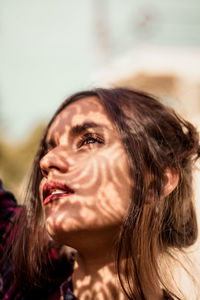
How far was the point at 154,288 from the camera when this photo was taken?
1.93 m

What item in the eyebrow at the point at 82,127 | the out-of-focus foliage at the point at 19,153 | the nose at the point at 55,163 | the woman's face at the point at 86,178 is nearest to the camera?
the woman's face at the point at 86,178

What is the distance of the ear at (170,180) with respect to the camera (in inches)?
79.5

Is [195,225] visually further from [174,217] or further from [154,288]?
[154,288]

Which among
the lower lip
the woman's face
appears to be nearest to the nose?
the woman's face

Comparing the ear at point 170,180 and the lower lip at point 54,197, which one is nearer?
the lower lip at point 54,197

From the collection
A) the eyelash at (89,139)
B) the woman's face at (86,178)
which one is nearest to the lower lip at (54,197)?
the woman's face at (86,178)

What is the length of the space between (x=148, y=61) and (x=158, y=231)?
16.3 meters

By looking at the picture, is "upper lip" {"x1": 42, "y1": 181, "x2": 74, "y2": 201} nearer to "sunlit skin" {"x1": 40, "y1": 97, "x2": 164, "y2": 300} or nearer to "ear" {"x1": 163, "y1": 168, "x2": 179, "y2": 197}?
"sunlit skin" {"x1": 40, "y1": 97, "x2": 164, "y2": 300}

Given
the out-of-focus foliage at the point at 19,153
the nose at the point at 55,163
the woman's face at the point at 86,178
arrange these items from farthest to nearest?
the out-of-focus foliage at the point at 19,153, the nose at the point at 55,163, the woman's face at the point at 86,178

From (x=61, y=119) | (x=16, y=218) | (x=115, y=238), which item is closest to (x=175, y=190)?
(x=115, y=238)

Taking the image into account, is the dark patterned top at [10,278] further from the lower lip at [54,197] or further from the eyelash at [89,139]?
the eyelash at [89,139]

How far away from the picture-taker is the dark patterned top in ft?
6.57

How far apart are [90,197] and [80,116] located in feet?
1.84

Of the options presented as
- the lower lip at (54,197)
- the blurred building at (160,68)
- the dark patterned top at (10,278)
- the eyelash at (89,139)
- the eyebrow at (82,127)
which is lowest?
the blurred building at (160,68)
